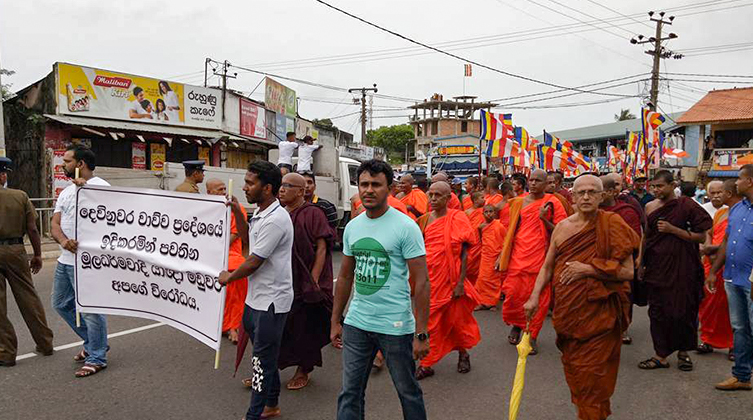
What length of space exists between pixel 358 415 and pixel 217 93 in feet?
59.5

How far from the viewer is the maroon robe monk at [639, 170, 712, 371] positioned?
5.00 metres

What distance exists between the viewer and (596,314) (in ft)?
11.3

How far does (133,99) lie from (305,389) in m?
14.8

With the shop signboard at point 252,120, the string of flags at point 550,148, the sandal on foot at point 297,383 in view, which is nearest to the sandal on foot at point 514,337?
the sandal on foot at point 297,383

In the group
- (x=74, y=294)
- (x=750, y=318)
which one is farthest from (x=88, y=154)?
(x=750, y=318)

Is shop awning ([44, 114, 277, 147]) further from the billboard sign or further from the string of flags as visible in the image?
the string of flags

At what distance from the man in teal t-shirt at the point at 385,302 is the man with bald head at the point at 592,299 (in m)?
0.93

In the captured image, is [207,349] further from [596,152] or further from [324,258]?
[596,152]

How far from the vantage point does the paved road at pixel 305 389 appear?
3.89m

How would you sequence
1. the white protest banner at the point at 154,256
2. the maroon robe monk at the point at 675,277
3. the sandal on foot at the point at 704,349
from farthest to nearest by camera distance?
the sandal on foot at the point at 704,349, the maroon robe monk at the point at 675,277, the white protest banner at the point at 154,256

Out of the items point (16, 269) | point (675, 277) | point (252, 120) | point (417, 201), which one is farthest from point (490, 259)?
point (252, 120)

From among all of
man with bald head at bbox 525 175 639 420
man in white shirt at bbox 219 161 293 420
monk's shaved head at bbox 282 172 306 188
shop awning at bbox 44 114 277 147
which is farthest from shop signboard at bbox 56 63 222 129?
man with bald head at bbox 525 175 639 420

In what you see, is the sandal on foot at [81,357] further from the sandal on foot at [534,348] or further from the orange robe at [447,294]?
the sandal on foot at [534,348]

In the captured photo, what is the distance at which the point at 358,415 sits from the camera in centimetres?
302
